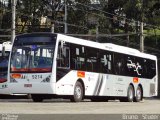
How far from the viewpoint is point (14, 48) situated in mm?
23562

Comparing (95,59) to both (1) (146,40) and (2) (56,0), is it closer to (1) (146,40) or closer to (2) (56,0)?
(2) (56,0)

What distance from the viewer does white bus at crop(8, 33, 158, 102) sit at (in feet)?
73.6

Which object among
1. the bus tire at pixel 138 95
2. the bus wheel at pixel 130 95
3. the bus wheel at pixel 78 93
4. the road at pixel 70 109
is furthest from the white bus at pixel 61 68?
the bus tire at pixel 138 95

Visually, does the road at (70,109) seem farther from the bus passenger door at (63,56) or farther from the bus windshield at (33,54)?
the bus passenger door at (63,56)

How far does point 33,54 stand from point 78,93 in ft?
9.43

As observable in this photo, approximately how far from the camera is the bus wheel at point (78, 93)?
77.5 feet

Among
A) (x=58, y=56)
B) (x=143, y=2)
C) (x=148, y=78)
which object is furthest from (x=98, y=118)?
(x=143, y=2)

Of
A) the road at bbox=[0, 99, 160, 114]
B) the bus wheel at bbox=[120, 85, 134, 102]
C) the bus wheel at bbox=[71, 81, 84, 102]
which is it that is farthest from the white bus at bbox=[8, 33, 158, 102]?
the road at bbox=[0, 99, 160, 114]

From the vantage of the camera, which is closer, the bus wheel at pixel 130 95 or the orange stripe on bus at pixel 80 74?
the orange stripe on bus at pixel 80 74

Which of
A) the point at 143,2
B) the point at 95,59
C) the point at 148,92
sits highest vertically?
the point at 143,2

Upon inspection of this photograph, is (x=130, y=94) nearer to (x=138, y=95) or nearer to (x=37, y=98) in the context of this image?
(x=138, y=95)

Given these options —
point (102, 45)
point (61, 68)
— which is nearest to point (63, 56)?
point (61, 68)

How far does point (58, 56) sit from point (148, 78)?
447 inches

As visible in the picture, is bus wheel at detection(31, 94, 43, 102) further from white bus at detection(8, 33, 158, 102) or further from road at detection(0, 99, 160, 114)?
road at detection(0, 99, 160, 114)
